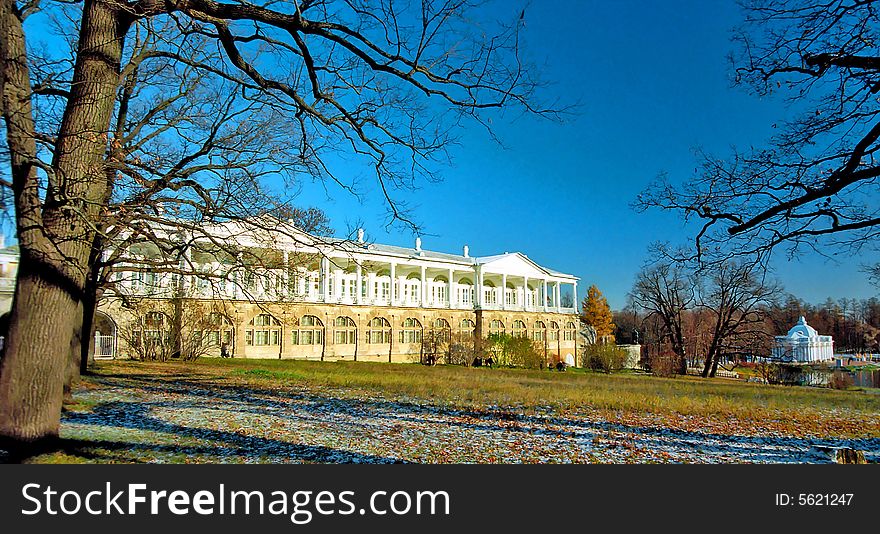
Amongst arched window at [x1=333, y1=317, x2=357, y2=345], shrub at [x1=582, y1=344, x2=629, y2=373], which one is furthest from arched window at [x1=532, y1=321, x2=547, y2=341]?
shrub at [x1=582, y1=344, x2=629, y2=373]

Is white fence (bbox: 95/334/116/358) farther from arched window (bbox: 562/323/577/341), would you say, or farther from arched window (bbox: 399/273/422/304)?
arched window (bbox: 562/323/577/341)

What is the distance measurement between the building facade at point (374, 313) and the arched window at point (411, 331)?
77 mm

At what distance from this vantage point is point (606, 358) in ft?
88.9

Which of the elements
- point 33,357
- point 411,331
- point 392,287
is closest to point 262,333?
point 392,287

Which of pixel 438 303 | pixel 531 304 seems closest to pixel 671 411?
pixel 438 303

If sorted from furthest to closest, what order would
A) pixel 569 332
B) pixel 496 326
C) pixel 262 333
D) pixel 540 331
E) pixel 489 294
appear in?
pixel 569 332, pixel 489 294, pixel 540 331, pixel 496 326, pixel 262 333

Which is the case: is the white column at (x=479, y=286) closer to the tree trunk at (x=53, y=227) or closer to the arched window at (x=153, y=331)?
the arched window at (x=153, y=331)

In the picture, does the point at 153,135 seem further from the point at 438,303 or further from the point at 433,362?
the point at 438,303

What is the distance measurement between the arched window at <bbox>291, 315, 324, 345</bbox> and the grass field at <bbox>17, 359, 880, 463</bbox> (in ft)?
62.4

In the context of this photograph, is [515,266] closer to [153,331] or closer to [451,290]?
[451,290]

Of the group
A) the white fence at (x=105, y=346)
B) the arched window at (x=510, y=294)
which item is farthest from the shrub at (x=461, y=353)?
the arched window at (x=510, y=294)

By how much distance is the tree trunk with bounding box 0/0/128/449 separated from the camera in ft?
17.6

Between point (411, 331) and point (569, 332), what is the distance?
17369 millimetres

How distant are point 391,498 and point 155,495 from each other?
6.10 feet
